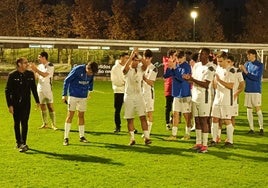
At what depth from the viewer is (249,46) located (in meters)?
38.0

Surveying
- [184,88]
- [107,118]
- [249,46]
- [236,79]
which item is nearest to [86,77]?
[184,88]

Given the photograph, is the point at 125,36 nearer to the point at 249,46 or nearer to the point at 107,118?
the point at 249,46

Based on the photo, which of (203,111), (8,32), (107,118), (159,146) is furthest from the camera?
(8,32)

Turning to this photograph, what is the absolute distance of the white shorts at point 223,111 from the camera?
11.2 metres

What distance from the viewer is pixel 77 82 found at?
11852 mm

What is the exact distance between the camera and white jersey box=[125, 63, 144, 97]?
1144 centimetres

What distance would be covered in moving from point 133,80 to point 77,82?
1.42 meters

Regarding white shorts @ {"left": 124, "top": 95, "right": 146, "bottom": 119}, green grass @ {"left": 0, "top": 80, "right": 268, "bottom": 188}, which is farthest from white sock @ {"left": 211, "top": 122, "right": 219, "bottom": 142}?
white shorts @ {"left": 124, "top": 95, "right": 146, "bottom": 119}

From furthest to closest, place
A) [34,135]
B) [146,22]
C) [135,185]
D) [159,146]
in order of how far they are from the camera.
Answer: [146,22] → [34,135] → [159,146] → [135,185]

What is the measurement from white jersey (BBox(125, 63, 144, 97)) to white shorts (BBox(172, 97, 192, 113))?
1.19 m

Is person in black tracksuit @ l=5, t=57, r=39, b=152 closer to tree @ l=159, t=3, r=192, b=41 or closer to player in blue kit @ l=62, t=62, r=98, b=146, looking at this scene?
player in blue kit @ l=62, t=62, r=98, b=146

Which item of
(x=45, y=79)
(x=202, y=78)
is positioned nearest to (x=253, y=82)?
(x=202, y=78)

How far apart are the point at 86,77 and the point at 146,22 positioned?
1983 inches

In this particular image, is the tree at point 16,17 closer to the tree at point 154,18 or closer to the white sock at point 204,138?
the tree at point 154,18
